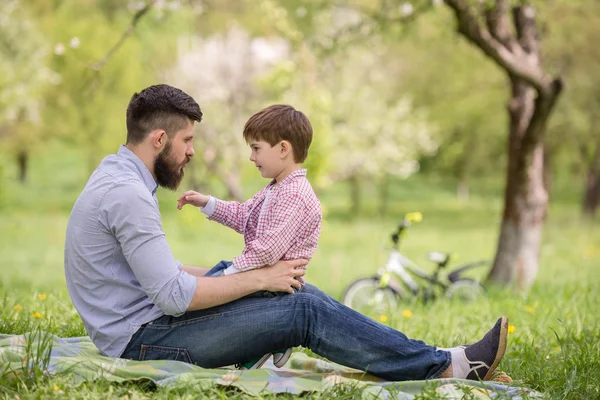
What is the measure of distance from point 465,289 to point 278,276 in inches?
163

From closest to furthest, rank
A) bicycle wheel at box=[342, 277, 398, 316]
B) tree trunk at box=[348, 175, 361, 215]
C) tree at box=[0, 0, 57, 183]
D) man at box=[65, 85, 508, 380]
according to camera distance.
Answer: man at box=[65, 85, 508, 380], bicycle wheel at box=[342, 277, 398, 316], tree at box=[0, 0, 57, 183], tree trunk at box=[348, 175, 361, 215]

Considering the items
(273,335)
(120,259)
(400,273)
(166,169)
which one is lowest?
(400,273)

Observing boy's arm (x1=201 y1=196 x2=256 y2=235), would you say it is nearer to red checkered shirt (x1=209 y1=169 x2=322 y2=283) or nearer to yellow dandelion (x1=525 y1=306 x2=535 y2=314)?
red checkered shirt (x1=209 y1=169 x2=322 y2=283)

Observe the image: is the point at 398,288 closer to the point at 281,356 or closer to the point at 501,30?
the point at 501,30

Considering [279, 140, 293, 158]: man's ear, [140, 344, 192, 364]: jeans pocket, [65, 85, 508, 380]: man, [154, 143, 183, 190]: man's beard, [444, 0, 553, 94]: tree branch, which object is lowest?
[140, 344, 192, 364]: jeans pocket

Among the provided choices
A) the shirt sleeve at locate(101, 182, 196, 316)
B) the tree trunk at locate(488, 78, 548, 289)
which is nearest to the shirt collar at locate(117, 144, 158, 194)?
the shirt sleeve at locate(101, 182, 196, 316)

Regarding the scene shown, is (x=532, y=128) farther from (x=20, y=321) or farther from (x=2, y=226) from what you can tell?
(x=2, y=226)

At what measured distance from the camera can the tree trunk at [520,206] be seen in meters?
7.48

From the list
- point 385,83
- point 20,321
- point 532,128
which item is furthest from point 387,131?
point 20,321

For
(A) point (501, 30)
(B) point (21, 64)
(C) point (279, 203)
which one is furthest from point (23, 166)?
(C) point (279, 203)

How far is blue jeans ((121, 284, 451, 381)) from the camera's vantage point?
3.14 meters

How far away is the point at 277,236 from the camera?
3.19 m

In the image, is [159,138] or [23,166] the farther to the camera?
[23,166]

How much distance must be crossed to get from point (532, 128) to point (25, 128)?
2027cm
